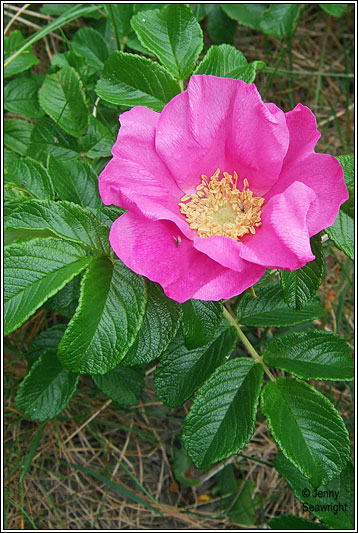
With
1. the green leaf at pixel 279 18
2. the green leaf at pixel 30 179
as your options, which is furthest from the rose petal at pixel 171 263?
the green leaf at pixel 279 18

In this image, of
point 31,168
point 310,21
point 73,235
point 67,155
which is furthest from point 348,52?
point 73,235

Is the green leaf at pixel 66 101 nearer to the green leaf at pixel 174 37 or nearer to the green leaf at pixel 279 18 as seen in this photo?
the green leaf at pixel 174 37

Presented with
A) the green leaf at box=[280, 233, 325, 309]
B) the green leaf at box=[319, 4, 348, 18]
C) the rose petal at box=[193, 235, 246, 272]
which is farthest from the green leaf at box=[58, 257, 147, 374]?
the green leaf at box=[319, 4, 348, 18]

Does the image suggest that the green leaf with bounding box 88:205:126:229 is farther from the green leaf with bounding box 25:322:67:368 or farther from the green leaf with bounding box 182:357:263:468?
the green leaf with bounding box 25:322:67:368

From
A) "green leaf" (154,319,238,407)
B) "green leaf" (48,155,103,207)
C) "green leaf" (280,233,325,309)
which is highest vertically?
"green leaf" (48,155,103,207)

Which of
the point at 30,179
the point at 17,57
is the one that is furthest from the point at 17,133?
the point at 30,179

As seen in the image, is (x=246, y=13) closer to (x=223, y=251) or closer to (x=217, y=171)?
(x=217, y=171)

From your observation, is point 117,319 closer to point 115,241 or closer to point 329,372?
point 115,241
